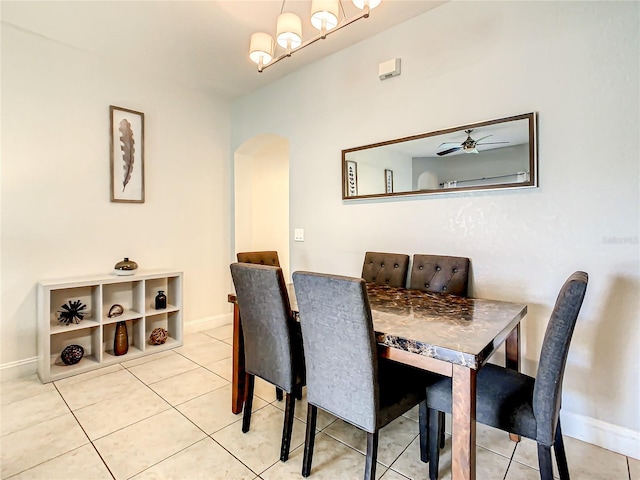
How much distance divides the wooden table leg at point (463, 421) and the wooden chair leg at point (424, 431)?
44cm

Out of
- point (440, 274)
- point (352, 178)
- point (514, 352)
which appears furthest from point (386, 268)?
point (514, 352)

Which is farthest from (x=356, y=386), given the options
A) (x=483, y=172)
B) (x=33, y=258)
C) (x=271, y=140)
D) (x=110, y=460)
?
(x=271, y=140)

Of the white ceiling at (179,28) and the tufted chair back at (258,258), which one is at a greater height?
the white ceiling at (179,28)

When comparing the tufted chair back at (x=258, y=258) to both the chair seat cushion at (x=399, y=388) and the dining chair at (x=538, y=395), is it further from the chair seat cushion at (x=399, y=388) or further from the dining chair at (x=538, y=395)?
the dining chair at (x=538, y=395)

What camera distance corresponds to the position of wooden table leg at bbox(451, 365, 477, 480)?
1.09 metres

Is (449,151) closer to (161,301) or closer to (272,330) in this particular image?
(272,330)

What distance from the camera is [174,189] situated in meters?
3.47

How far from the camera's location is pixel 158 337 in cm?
312

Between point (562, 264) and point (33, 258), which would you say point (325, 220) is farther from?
point (33, 258)

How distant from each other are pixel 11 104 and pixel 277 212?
2.82 meters

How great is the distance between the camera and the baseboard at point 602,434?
1.69 m

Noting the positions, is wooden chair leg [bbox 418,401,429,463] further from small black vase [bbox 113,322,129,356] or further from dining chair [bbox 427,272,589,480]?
small black vase [bbox 113,322,129,356]

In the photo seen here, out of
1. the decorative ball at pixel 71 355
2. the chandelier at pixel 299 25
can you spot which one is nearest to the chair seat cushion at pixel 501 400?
the chandelier at pixel 299 25

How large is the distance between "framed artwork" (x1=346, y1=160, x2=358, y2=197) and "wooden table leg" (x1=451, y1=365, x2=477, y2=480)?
6.04 feet
